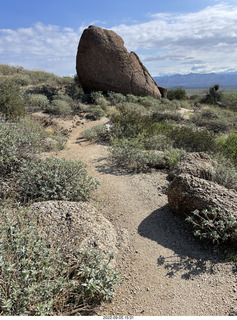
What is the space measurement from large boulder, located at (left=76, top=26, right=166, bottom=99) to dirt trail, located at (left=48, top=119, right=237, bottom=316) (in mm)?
10708

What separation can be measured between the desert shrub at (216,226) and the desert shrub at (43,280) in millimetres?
1542

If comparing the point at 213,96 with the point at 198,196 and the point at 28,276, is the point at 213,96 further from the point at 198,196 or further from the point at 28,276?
the point at 28,276

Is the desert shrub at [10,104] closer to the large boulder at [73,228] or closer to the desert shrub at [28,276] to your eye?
the large boulder at [73,228]

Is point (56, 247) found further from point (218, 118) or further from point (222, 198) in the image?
point (218, 118)

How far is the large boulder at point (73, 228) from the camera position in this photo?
308cm

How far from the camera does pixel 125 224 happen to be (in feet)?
13.5

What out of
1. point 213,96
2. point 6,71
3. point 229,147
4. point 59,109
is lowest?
point 229,147

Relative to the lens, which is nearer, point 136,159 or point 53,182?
point 53,182

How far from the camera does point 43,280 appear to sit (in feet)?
7.80

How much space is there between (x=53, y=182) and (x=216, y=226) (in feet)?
9.39

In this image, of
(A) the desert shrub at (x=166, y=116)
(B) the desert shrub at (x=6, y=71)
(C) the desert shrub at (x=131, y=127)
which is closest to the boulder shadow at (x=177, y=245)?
(C) the desert shrub at (x=131, y=127)

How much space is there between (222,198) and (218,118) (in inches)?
→ 423

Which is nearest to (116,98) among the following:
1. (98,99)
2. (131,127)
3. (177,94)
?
(98,99)

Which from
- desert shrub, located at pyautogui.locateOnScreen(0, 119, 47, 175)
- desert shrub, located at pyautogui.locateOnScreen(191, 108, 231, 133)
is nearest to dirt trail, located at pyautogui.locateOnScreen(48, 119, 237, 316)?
desert shrub, located at pyautogui.locateOnScreen(0, 119, 47, 175)
